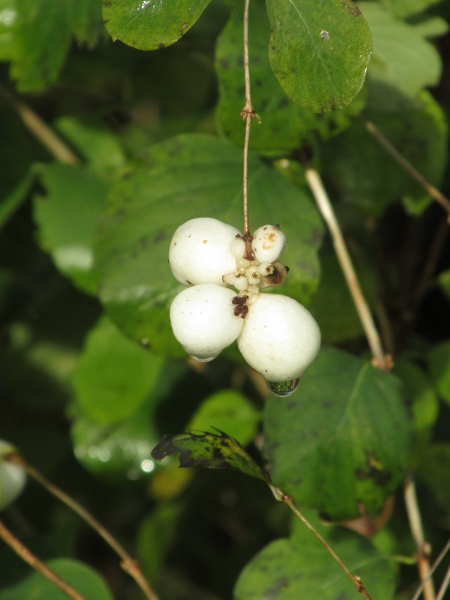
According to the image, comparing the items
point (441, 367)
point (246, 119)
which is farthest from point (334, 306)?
point (246, 119)

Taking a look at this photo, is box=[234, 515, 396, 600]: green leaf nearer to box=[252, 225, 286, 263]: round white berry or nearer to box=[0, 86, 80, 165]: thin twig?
box=[252, 225, 286, 263]: round white berry

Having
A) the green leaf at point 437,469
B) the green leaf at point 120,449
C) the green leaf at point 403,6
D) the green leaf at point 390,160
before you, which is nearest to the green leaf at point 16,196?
the green leaf at point 120,449

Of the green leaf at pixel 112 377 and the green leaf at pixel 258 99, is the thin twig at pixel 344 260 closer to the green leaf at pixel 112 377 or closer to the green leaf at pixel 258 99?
the green leaf at pixel 258 99

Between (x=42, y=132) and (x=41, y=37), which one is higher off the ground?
(x=41, y=37)

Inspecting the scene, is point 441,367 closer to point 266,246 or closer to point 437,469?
point 437,469

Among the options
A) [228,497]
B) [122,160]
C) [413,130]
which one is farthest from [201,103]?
[228,497]
